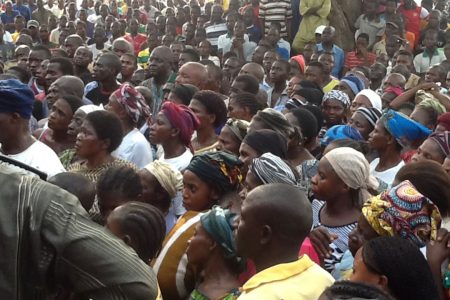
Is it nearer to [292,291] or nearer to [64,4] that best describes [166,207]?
[292,291]

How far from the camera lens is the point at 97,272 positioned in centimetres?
166

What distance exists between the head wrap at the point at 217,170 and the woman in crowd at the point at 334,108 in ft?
9.89

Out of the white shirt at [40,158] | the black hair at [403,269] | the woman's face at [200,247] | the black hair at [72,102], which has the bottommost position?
the black hair at [72,102]

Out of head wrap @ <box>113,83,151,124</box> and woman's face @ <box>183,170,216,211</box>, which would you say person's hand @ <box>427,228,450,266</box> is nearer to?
woman's face @ <box>183,170,216,211</box>

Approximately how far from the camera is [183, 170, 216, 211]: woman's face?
3789 millimetres

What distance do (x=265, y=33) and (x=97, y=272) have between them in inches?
436

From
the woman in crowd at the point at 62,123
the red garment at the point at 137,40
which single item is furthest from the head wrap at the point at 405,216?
the red garment at the point at 137,40

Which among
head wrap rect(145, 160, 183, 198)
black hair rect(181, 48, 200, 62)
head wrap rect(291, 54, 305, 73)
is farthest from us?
black hair rect(181, 48, 200, 62)

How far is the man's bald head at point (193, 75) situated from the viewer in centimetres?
734

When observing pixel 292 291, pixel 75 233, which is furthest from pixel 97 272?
pixel 292 291

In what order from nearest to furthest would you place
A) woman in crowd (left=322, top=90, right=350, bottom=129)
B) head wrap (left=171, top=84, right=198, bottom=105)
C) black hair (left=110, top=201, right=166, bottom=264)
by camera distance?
1. black hair (left=110, top=201, right=166, bottom=264)
2. head wrap (left=171, top=84, right=198, bottom=105)
3. woman in crowd (left=322, top=90, right=350, bottom=129)

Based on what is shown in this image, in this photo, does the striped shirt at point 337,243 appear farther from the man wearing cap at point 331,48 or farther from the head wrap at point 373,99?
the man wearing cap at point 331,48

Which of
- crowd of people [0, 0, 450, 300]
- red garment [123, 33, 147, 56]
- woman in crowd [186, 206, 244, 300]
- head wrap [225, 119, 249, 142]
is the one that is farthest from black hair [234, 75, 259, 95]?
red garment [123, 33, 147, 56]

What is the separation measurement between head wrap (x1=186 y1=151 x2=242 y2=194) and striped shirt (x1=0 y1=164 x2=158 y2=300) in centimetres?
209
